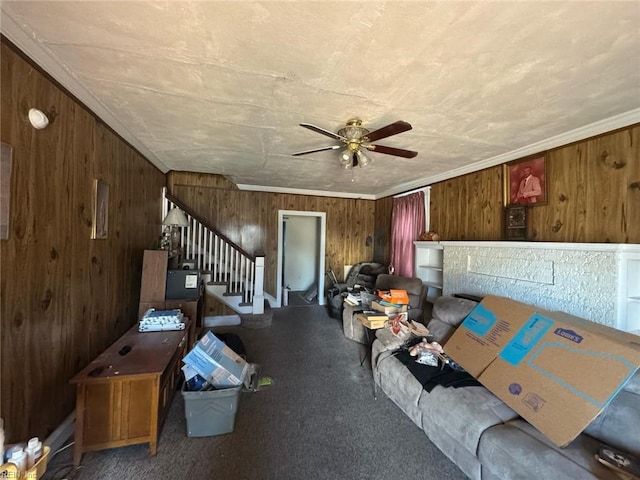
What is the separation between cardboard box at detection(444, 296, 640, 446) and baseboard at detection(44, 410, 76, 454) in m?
2.93

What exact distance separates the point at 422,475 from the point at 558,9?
8.49ft

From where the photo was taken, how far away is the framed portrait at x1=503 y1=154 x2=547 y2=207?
9.13ft

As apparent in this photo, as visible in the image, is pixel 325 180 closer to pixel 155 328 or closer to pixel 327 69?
pixel 327 69

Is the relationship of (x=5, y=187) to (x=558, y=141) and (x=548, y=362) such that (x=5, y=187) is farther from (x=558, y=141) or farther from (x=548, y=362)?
(x=558, y=141)

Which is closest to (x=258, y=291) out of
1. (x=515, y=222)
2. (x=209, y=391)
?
(x=209, y=391)

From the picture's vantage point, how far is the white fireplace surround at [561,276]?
212cm

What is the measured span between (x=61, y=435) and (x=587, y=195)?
15.5ft

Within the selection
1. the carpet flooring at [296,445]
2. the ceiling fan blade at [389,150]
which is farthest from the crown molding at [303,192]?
the carpet flooring at [296,445]

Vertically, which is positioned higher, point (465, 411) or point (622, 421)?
point (622, 421)

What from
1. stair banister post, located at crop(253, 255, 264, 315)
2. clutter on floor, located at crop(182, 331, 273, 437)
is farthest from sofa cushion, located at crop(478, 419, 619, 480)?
stair banister post, located at crop(253, 255, 264, 315)

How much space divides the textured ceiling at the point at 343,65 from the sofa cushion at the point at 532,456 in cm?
211

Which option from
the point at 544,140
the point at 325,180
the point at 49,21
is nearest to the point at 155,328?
the point at 49,21

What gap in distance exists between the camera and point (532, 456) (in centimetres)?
125

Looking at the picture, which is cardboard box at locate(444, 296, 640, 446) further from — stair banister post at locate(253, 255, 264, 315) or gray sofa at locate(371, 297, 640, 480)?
stair banister post at locate(253, 255, 264, 315)
